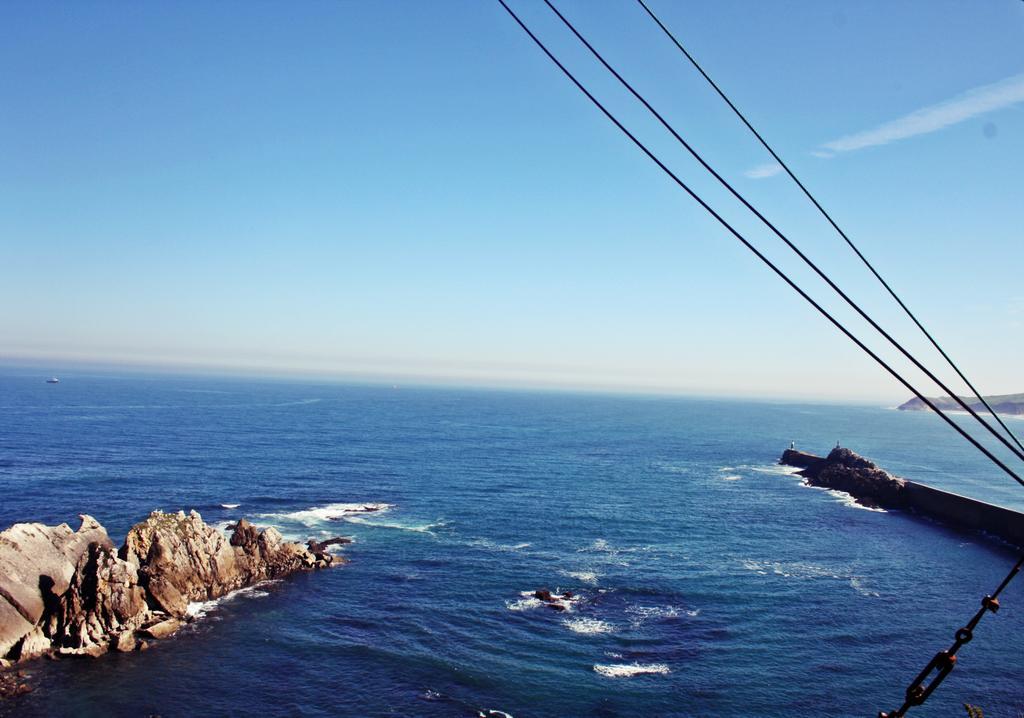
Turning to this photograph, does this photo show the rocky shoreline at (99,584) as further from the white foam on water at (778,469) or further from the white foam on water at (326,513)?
the white foam on water at (778,469)

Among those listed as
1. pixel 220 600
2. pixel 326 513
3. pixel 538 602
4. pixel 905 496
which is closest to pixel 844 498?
pixel 905 496

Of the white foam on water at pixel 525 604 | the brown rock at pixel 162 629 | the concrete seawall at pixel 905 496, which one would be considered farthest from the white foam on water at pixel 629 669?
the concrete seawall at pixel 905 496

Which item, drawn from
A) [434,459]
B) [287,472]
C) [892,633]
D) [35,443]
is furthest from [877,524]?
[35,443]

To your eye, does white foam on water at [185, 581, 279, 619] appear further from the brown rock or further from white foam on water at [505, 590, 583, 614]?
white foam on water at [505, 590, 583, 614]

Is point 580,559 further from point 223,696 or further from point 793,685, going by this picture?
point 223,696

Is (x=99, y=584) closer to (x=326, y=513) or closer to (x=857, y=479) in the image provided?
(x=326, y=513)
